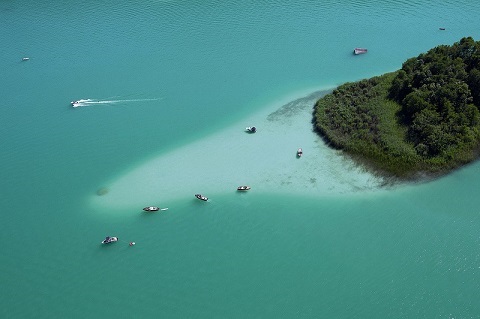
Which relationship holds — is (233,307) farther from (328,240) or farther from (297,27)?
(297,27)

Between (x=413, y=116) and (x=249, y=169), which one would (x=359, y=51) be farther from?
(x=249, y=169)

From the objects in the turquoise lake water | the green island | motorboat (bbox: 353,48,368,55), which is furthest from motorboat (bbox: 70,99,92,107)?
motorboat (bbox: 353,48,368,55)

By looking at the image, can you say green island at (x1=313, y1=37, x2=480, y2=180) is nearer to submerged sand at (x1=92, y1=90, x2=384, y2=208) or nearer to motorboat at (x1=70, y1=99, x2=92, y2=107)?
submerged sand at (x1=92, y1=90, x2=384, y2=208)

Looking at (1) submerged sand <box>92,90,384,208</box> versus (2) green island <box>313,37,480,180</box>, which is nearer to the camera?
(1) submerged sand <box>92,90,384,208</box>

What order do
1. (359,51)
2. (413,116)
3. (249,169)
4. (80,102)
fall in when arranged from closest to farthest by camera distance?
(249,169) < (413,116) < (80,102) < (359,51)

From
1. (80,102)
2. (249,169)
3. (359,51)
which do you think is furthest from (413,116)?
(80,102)
